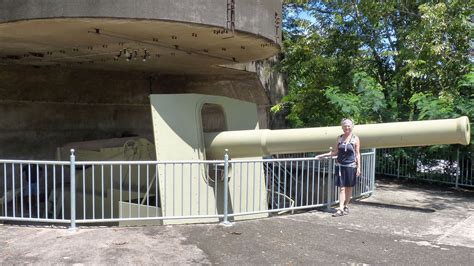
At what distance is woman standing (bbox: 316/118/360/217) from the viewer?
22.6 feet

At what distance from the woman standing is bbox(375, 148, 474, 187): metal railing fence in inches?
188

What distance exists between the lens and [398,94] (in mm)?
12648

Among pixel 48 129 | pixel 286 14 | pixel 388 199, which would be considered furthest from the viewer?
pixel 286 14

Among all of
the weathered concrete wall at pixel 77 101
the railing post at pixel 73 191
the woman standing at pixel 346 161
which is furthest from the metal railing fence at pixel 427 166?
the railing post at pixel 73 191

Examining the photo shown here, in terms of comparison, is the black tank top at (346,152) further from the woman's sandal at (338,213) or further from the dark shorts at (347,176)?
the woman's sandal at (338,213)

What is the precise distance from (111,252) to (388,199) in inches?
220

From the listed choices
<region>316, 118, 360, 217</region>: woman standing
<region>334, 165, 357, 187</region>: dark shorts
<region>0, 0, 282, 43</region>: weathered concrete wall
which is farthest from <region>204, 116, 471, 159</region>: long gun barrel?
<region>0, 0, 282, 43</region>: weathered concrete wall

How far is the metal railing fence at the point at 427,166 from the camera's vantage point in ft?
35.0

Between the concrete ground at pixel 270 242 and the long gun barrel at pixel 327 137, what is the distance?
1.12 metres

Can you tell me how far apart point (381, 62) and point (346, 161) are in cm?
732

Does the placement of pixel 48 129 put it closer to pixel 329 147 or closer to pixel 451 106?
pixel 329 147

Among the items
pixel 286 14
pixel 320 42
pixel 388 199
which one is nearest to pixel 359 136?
pixel 388 199

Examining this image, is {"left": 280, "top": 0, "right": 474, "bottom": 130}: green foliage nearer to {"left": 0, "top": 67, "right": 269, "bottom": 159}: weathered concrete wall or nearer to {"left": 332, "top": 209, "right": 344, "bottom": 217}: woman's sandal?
{"left": 0, "top": 67, "right": 269, "bottom": 159}: weathered concrete wall

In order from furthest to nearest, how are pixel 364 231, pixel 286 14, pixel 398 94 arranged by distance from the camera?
pixel 286 14 → pixel 398 94 → pixel 364 231
